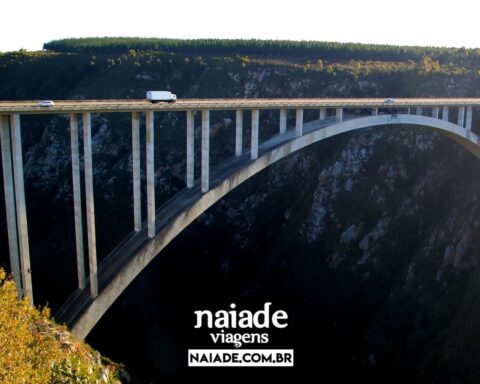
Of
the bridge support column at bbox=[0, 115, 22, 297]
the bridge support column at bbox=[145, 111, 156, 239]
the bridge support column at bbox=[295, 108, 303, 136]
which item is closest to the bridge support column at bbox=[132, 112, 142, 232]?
the bridge support column at bbox=[145, 111, 156, 239]

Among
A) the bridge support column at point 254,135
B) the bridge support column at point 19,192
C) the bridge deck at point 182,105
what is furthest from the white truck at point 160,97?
the bridge support column at point 19,192

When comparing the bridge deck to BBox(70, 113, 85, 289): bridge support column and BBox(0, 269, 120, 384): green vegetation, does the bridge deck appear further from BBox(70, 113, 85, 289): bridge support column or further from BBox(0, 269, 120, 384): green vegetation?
BBox(0, 269, 120, 384): green vegetation

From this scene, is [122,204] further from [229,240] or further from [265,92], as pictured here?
[265,92]

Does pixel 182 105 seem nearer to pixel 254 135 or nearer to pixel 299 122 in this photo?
pixel 254 135

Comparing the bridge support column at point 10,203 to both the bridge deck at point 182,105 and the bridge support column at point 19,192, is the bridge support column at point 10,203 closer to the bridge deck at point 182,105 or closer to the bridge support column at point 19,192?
the bridge support column at point 19,192

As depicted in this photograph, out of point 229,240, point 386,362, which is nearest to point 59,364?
point 386,362
